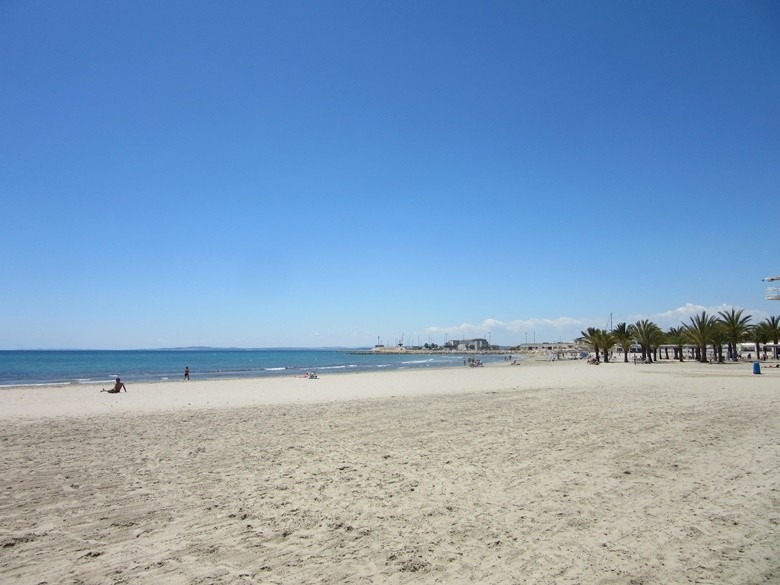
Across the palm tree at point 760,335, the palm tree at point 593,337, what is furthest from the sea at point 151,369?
the palm tree at point 760,335

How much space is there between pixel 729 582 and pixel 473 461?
4556mm

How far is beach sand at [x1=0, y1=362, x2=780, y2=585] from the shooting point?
15.2ft

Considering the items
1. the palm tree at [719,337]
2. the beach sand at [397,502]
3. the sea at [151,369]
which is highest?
the palm tree at [719,337]

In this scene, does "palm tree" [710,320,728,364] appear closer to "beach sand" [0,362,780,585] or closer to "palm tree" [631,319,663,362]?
"palm tree" [631,319,663,362]

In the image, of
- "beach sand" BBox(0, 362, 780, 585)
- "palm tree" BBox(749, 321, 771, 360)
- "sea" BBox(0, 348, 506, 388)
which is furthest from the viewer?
"palm tree" BBox(749, 321, 771, 360)

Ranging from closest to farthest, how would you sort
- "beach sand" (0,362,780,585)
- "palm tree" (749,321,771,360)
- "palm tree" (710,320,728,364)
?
"beach sand" (0,362,780,585), "palm tree" (710,320,728,364), "palm tree" (749,321,771,360)

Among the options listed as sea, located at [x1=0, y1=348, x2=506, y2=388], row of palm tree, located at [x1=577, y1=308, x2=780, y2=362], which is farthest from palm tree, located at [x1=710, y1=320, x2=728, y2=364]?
sea, located at [x1=0, y1=348, x2=506, y2=388]

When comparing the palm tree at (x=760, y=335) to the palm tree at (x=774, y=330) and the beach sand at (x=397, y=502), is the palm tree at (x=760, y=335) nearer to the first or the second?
the palm tree at (x=774, y=330)

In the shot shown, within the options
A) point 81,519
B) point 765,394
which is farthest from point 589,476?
point 765,394

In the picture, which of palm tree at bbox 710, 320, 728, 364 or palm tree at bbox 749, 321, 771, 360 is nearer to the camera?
palm tree at bbox 710, 320, 728, 364

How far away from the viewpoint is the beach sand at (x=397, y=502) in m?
4.62

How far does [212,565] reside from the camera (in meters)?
4.66

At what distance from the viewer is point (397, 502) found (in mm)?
6461

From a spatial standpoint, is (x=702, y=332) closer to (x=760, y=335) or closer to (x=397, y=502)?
(x=760, y=335)
